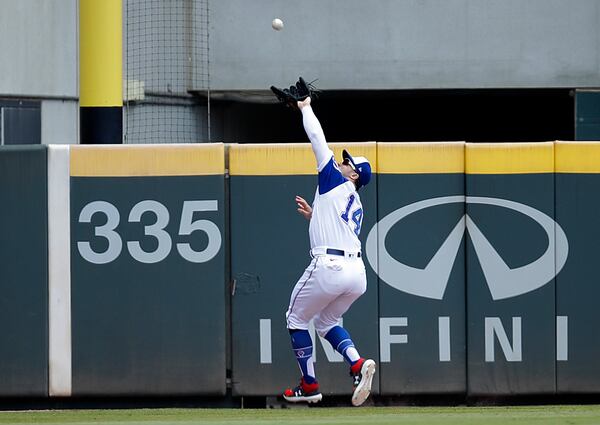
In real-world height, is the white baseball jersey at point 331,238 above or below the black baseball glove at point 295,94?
below

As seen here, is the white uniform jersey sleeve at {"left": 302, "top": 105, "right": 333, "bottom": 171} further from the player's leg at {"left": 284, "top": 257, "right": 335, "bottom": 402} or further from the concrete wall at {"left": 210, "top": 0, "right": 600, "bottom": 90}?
the concrete wall at {"left": 210, "top": 0, "right": 600, "bottom": 90}

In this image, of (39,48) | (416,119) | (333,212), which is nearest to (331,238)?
(333,212)

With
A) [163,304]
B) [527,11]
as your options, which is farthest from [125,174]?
[527,11]

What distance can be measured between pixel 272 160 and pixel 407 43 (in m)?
6.12

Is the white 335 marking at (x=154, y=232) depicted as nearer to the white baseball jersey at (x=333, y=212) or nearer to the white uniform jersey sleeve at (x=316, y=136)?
the white baseball jersey at (x=333, y=212)

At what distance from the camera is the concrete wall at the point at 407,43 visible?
49.3ft

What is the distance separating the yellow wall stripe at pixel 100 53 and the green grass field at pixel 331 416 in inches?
114

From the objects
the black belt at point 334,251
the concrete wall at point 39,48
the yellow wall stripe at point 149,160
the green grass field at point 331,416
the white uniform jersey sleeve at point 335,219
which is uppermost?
the concrete wall at point 39,48

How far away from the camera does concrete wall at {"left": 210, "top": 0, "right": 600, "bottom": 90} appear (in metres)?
15.0

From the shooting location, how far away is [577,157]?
9.52 m

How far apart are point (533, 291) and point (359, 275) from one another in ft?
7.19

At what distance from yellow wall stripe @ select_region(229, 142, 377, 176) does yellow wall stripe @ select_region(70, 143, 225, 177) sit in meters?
0.13

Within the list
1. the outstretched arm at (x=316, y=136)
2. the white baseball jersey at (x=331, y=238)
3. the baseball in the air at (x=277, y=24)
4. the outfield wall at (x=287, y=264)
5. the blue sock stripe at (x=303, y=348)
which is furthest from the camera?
the baseball in the air at (x=277, y=24)

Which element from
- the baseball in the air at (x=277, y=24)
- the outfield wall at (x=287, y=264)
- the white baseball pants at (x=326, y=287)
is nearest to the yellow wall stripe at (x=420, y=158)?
the outfield wall at (x=287, y=264)
